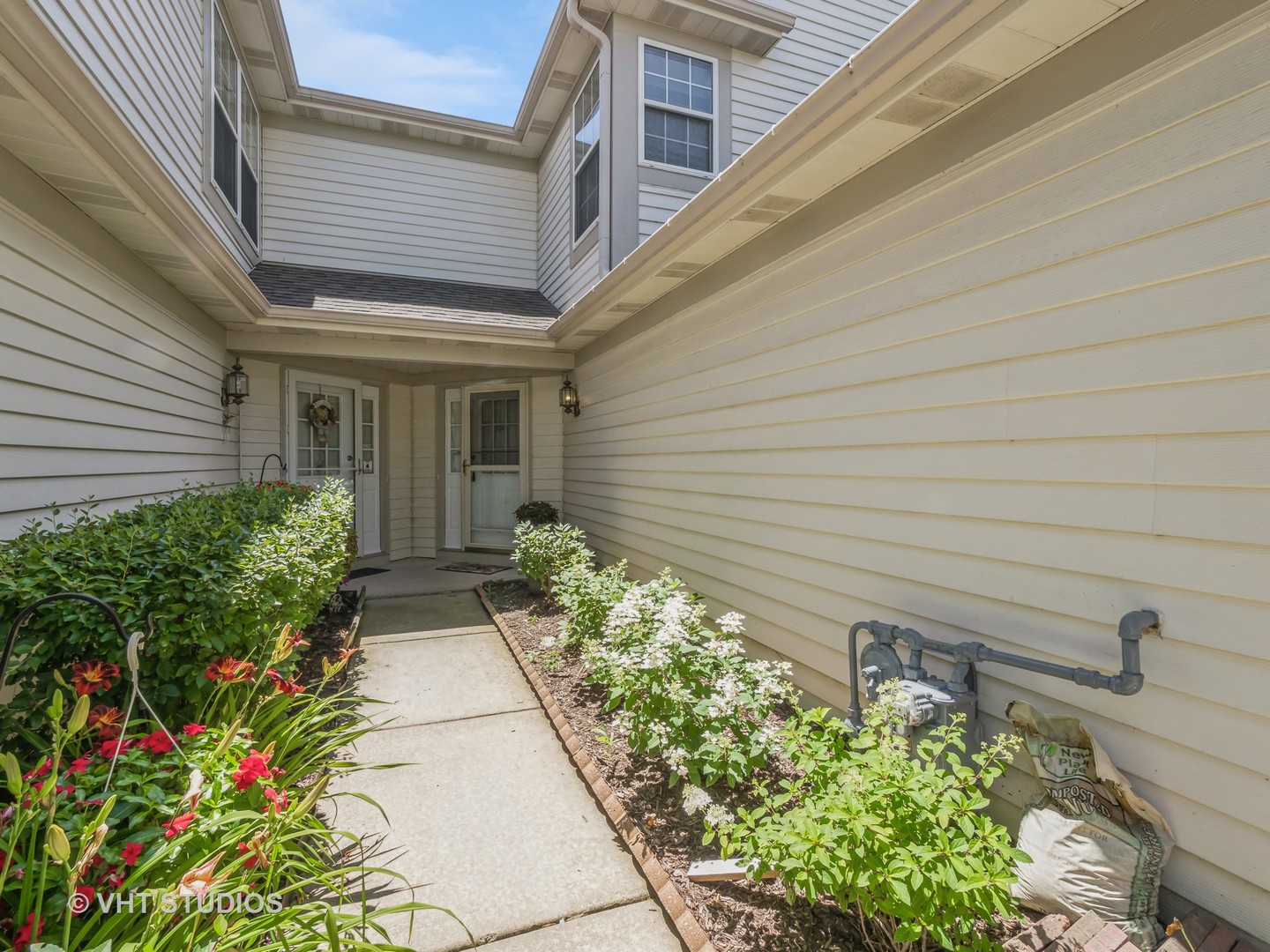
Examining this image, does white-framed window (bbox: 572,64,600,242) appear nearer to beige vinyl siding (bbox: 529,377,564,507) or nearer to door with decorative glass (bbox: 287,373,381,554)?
beige vinyl siding (bbox: 529,377,564,507)

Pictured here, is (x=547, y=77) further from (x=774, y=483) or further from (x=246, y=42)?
(x=774, y=483)

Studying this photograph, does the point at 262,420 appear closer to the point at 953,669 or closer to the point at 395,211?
the point at 395,211

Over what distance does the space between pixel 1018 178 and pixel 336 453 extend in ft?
23.7

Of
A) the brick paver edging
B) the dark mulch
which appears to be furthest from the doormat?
the brick paver edging

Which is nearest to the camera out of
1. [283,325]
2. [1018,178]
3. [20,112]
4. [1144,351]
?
[1144,351]

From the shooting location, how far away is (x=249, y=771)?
1706 millimetres

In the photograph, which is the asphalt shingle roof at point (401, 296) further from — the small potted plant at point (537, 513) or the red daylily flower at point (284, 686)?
the red daylily flower at point (284, 686)

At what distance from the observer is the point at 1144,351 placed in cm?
172

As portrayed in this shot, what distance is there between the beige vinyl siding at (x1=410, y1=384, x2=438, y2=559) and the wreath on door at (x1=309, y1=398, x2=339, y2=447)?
124cm

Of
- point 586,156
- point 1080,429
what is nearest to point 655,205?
point 586,156

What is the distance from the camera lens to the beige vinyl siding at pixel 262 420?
20.5 feet

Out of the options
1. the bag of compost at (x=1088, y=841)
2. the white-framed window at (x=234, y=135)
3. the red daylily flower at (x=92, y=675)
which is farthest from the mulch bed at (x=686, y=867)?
the white-framed window at (x=234, y=135)

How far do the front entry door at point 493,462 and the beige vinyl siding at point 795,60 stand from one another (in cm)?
393

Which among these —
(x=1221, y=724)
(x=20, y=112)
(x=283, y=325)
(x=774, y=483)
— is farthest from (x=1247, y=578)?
(x=283, y=325)
